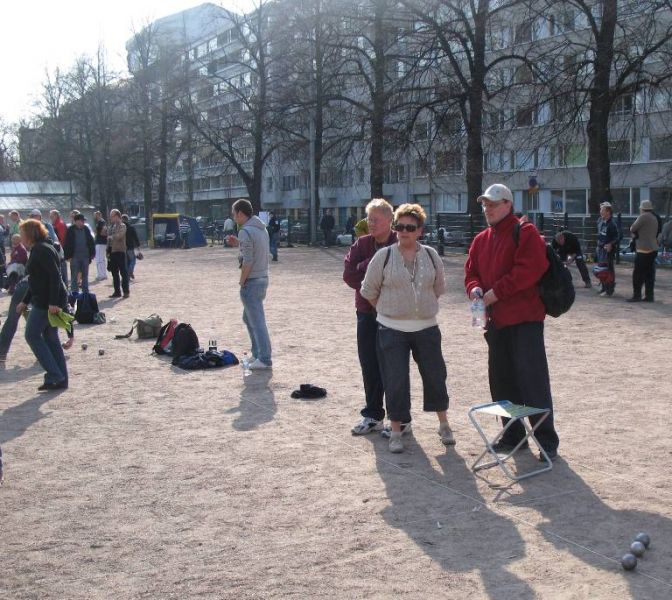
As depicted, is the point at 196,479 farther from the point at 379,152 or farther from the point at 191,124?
the point at 191,124

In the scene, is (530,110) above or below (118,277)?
above

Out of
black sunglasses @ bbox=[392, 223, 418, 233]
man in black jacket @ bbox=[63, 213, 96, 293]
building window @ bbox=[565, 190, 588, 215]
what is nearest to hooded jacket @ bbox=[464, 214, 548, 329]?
black sunglasses @ bbox=[392, 223, 418, 233]

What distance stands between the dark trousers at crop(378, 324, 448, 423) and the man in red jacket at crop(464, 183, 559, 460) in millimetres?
425

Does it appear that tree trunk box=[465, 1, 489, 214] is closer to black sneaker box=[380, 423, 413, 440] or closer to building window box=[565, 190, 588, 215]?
black sneaker box=[380, 423, 413, 440]

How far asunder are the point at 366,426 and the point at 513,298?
68.0 inches

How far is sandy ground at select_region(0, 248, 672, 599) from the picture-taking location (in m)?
4.68

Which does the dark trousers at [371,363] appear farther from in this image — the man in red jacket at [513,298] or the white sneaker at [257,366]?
the white sneaker at [257,366]

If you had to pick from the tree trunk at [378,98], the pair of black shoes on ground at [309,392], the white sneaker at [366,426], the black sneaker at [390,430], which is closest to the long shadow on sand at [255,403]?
the pair of black shoes on ground at [309,392]

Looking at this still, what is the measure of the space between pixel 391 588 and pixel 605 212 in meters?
15.1

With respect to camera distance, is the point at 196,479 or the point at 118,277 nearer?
the point at 196,479

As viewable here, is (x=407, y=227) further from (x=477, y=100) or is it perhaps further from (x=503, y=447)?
(x=477, y=100)

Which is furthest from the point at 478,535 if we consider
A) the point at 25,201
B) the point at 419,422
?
the point at 25,201

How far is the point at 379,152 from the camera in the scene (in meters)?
32.7

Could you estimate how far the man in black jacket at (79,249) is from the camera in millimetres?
18703
